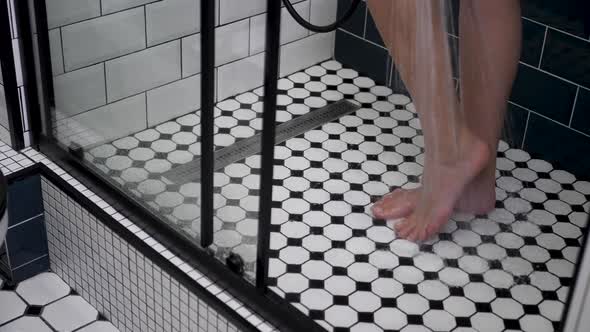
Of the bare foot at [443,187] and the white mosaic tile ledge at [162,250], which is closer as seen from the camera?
the white mosaic tile ledge at [162,250]

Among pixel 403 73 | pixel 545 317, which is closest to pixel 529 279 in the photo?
pixel 545 317

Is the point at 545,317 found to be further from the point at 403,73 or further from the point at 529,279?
the point at 403,73

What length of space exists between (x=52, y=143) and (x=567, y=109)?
154cm

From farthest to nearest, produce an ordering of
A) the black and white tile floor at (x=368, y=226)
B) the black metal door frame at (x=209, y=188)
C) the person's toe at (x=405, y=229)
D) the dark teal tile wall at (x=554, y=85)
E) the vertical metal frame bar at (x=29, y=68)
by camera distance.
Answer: the dark teal tile wall at (x=554, y=85) → the person's toe at (x=405, y=229) → the vertical metal frame bar at (x=29, y=68) → the black and white tile floor at (x=368, y=226) → the black metal door frame at (x=209, y=188)

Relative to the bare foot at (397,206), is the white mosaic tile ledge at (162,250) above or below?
above

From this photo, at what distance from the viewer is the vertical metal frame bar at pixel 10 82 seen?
240 cm

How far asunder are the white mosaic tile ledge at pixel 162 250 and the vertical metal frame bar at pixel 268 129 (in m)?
0.07

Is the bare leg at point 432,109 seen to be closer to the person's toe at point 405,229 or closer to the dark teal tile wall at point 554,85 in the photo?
the person's toe at point 405,229

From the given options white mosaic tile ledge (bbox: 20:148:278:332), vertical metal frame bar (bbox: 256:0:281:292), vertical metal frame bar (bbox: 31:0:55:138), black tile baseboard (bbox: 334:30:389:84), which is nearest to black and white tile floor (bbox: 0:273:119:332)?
white mosaic tile ledge (bbox: 20:148:278:332)

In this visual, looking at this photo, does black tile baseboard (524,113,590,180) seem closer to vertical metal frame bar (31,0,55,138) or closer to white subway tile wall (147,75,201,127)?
white subway tile wall (147,75,201,127)

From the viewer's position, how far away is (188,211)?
222cm

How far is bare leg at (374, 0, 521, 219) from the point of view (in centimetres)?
234

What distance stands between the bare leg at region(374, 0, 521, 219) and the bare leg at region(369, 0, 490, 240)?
40 millimetres

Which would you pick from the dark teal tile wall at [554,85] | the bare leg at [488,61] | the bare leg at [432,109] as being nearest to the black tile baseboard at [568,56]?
the dark teal tile wall at [554,85]
